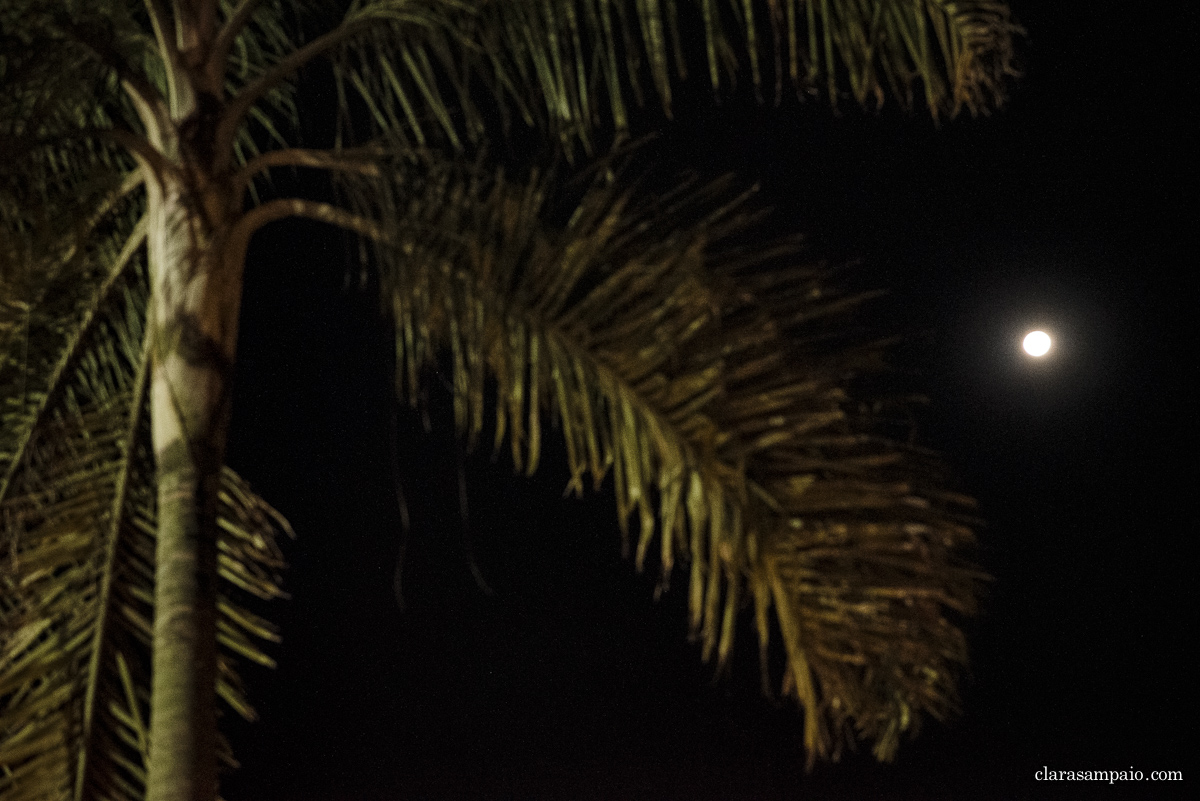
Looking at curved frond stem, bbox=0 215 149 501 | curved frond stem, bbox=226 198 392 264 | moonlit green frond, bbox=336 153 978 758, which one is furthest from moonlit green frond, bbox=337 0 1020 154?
curved frond stem, bbox=0 215 149 501

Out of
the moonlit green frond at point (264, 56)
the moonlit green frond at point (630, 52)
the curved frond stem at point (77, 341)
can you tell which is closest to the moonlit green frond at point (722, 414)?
the moonlit green frond at point (630, 52)

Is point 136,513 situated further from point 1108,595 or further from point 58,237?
point 1108,595

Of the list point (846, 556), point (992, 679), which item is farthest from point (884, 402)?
point (992, 679)

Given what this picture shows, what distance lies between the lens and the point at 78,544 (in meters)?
2.67

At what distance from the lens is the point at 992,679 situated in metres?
7.02

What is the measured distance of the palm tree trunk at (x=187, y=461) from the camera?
81.9 inches

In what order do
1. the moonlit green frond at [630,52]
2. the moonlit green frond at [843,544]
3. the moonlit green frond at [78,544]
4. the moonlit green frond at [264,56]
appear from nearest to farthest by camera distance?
the moonlit green frond at [843,544] < the moonlit green frond at [630,52] < the moonlit green frond at [78,544] < the moonlit green frond at [264,56]

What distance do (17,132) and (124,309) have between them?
72cm

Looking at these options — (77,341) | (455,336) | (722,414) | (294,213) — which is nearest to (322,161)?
(294,213)

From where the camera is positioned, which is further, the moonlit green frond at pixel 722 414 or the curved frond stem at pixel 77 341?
the curved frond stem at pixel 77 341

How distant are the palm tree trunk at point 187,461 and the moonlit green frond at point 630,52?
39cm

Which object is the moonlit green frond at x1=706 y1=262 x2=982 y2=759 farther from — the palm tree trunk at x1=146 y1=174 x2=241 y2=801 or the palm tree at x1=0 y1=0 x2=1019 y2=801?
the palm tree trunk at x1=146 y1=174 x2=241 y2=801

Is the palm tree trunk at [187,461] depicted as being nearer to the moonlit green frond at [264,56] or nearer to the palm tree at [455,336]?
the palm tree at [455,336]

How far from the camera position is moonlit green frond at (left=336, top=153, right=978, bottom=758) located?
174 cm
